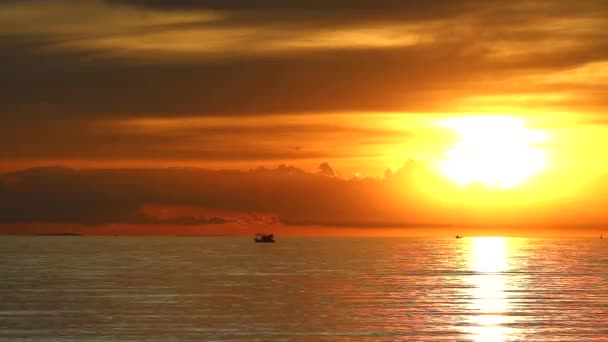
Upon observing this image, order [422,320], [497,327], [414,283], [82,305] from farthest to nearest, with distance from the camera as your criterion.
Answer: [414,283]
[82,305]
[422,320]
[497,327]

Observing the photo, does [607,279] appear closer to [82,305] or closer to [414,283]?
[414,283]

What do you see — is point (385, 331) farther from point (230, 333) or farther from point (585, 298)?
point (585, 298)

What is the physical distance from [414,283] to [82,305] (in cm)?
5698

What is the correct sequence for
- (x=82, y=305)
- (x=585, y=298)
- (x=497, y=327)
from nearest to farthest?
(x=497, y=327), (x=82, y=305), (x=585, y=298)

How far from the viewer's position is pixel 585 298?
109375 mm

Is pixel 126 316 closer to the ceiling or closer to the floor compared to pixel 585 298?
closer to the floor

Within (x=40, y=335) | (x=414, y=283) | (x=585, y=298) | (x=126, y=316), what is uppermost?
(x=414, y=283)

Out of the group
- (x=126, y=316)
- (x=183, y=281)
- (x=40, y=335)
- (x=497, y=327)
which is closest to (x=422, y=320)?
(x=497, y=327)

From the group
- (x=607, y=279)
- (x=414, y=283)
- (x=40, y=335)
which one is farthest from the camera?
(x=607, y=279)

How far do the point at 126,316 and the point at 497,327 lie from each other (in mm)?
33693

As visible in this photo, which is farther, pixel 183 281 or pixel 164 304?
pixel 183 281

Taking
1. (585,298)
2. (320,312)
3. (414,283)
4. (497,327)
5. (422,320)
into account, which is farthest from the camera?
(414,283)

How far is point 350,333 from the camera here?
74.1 metres

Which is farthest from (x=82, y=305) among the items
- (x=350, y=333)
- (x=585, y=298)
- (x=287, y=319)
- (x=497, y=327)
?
(x=585, y=298)
